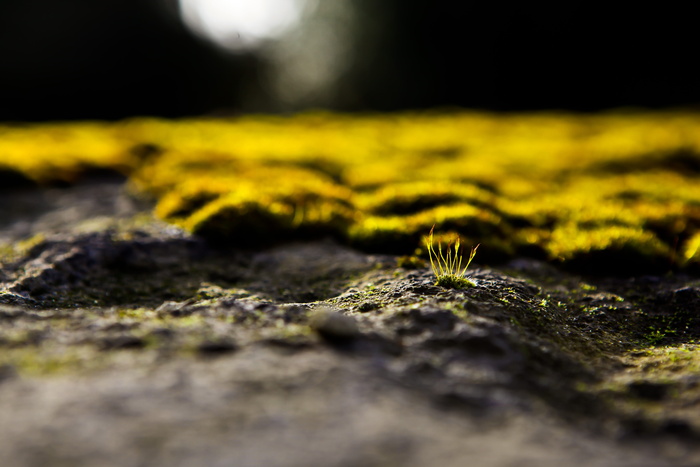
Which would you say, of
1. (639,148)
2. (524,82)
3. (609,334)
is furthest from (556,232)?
(524,82)

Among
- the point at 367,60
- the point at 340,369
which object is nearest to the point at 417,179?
the point at 340,369

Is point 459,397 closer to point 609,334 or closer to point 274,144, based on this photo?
point 609,334

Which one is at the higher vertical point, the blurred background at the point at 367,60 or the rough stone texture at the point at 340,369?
the blurred background at the point at 367,60

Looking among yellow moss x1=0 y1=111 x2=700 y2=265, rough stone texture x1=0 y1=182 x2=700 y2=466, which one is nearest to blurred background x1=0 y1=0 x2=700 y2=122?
yellow moss x1=0 y1=111 x2=700 y2=265

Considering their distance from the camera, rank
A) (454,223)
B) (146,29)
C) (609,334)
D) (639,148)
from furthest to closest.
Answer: (146,29)
(639,148)
(454,223)
(609,334)


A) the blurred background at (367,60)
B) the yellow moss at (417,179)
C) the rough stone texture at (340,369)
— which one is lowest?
the rough stone texture at (340,369)

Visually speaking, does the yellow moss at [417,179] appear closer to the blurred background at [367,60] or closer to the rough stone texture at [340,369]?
the rough stone texture at [340,369]

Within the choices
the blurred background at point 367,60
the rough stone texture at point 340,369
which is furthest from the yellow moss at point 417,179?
the blurred background at point 367,60
